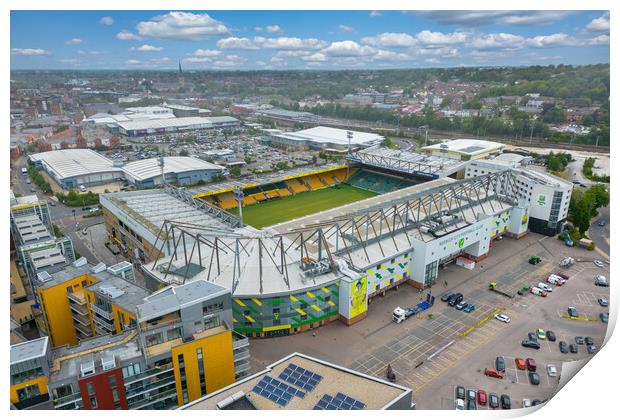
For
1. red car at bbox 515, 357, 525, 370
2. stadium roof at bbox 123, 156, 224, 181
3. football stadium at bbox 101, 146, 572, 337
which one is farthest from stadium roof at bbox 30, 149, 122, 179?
red car at bbox 515, 357, 525, 370

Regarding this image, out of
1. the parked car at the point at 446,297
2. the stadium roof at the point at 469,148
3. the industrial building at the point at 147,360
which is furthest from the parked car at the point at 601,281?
the stadium roof at the point at 469,148

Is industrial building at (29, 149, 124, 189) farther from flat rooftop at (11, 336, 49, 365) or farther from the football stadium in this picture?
flat rooftop at (11, 336, 49, 365)

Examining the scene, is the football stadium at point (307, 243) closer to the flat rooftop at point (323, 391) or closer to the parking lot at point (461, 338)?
the parking lot at point (461, 338)

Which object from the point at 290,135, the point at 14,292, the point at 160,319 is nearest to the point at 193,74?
the point at 290,135

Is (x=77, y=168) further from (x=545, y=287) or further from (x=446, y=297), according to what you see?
(x=545, y=287)

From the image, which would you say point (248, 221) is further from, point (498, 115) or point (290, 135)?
point (498, 115)

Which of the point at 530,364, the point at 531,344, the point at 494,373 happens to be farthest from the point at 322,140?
the point at 494,373

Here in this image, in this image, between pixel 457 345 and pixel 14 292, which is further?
pixel 14 292
